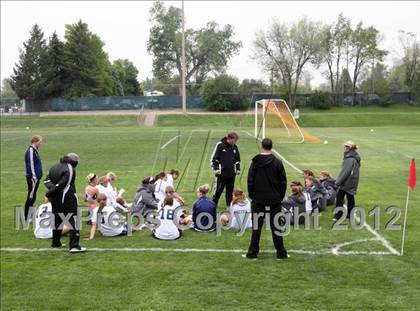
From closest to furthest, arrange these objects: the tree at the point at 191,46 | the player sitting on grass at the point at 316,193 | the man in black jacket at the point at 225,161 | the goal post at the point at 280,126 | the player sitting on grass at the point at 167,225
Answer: the player sitting on grass at the point at 167,225 < the player sitting on grass at the point at 316,193 < the man in black jacket at the point at 225,161 < the goal post at the point at 280,126 < the tree at the point at 191,46

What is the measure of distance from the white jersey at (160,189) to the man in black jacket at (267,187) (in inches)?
146

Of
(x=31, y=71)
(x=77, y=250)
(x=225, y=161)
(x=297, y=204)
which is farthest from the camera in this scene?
(x=31, y=71)

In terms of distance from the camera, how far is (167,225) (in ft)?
31.1

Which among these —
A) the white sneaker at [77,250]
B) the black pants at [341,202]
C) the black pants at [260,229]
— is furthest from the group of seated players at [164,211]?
the black pants at [260,229]

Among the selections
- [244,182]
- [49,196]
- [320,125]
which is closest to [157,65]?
[320,125]

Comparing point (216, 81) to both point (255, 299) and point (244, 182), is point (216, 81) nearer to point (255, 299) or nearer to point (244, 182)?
point (244, 182)

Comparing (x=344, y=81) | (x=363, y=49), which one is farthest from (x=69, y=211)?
(x=344, y=81)

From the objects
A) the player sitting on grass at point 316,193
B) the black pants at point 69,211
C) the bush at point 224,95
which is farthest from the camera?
the bush at point 224,95

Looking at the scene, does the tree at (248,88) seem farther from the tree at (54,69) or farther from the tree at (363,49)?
the tree at (54,69)

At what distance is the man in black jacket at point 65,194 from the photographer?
859cm

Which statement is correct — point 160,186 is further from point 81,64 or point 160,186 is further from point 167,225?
point 81,64

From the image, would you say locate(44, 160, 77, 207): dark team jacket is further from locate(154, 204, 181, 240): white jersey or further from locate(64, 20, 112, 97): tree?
locate(64, 20, 112, 97): tree

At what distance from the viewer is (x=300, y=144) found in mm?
29922

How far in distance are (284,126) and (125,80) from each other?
7883cm
